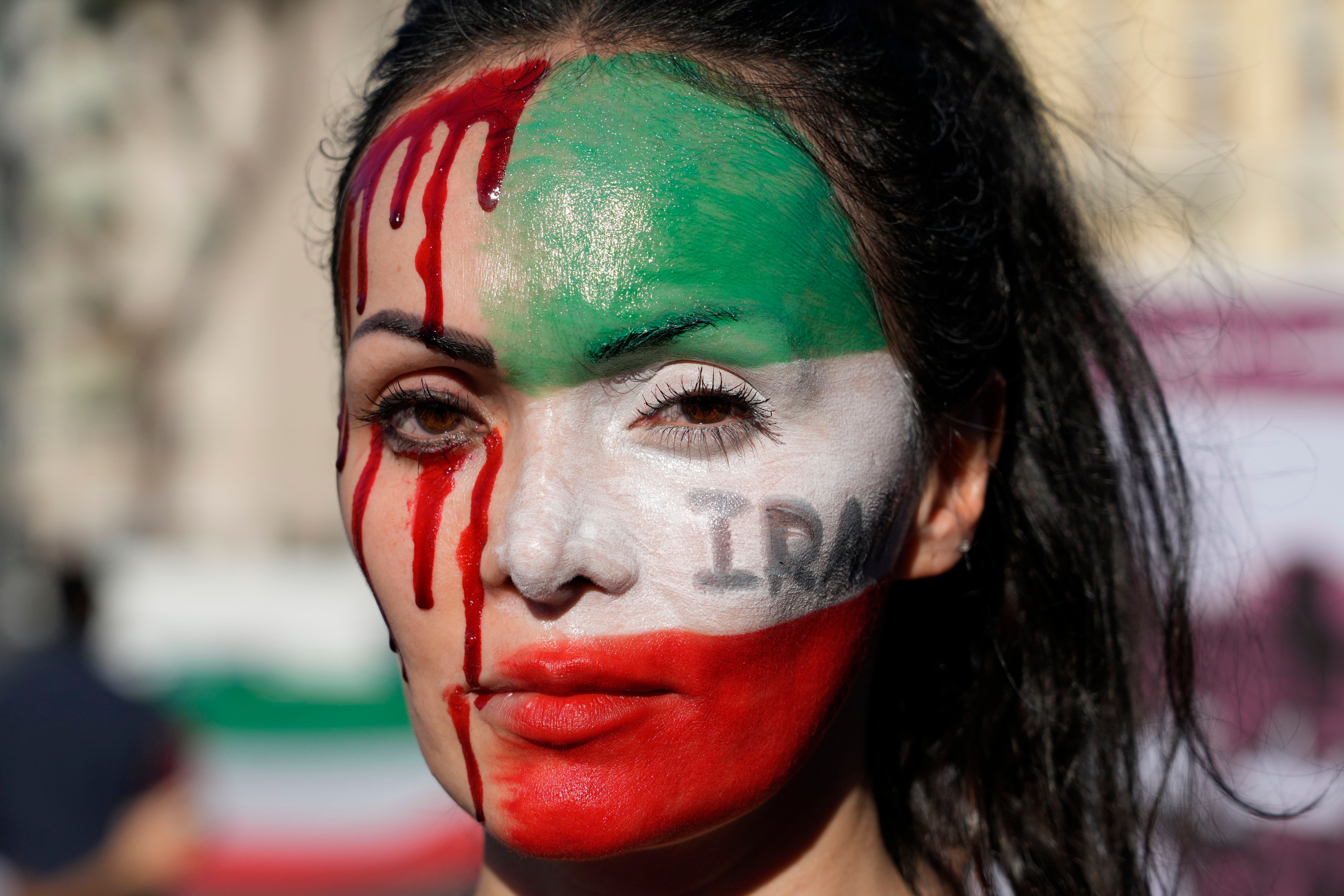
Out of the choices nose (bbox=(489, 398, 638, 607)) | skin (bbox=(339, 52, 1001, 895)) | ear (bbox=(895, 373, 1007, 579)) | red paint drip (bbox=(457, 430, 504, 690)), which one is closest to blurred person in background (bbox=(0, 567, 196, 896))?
skin (bbox=(339, 52, 1001, 895))

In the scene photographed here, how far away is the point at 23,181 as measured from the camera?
6797 millimetres

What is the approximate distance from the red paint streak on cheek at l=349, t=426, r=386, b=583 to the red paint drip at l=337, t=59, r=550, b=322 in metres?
0.17

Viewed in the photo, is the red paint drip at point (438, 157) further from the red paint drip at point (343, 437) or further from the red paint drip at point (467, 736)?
the red paint drip at point (467, 736)

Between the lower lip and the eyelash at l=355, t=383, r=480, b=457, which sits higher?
the eyelash at l=355, t=383, r=480, b=457

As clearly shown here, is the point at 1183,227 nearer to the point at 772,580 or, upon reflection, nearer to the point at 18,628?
the point at 772,580

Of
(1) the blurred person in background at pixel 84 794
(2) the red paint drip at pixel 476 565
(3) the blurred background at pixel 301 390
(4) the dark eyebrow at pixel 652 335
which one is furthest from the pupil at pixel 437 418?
(1) the blurred person in background at pixel 84 794

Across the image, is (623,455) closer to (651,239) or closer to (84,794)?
(651,239)

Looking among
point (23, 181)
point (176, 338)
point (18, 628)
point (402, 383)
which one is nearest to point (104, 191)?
point (176, 338)

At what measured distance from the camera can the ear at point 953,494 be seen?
151 cm

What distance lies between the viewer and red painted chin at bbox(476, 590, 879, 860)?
127 centimetres

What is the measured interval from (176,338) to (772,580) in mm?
10731

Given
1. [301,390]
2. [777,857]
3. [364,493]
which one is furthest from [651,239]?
[301,390]

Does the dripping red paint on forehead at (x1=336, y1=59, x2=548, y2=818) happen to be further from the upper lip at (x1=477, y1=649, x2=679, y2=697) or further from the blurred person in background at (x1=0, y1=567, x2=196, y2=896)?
the blurred person in background at (x1=0, y1=567, x2=196, y2=896)

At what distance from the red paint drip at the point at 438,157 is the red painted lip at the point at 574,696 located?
0.42 metres
